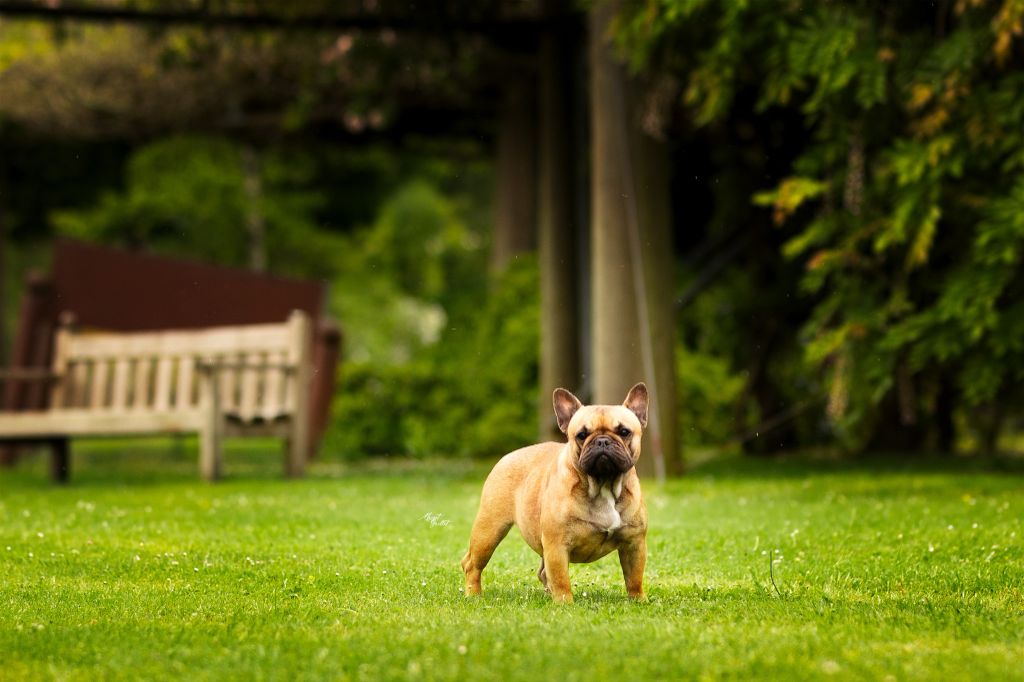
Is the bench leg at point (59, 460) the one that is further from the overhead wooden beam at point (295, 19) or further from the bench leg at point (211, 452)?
the overhead wooden beam at point (295, 19)

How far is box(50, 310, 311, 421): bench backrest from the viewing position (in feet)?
44.4

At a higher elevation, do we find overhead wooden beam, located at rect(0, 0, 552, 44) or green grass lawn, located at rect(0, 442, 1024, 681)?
overhead wooden beam, located at rect(0, 0, 552, 44)

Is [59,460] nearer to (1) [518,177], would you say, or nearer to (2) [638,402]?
(1) [518,177]

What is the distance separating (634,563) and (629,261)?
298 inches

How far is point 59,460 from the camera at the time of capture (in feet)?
45.8

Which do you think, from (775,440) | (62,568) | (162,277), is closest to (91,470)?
(162,277)

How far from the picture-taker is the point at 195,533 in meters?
8.34

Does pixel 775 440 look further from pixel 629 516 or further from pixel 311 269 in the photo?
pixel 311 269

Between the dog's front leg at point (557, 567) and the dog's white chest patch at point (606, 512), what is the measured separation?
168mm

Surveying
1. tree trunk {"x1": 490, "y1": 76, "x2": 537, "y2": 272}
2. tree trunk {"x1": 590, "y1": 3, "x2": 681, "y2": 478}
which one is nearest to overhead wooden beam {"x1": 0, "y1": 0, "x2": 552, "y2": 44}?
tree trunk {"x1": 590, "y1": 3, "x2": 681, "y2": 478}

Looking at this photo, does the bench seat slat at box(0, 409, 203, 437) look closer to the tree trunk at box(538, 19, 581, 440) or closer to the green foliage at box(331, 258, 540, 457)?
the tree trunk at box(538, 19, 581, 440)

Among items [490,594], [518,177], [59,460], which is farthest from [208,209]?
[490,594]

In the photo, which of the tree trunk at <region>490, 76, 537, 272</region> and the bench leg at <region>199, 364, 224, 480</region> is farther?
the tree trunk at <region>490, 76, 537, 272</region>

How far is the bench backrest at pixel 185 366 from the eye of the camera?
533 inches
